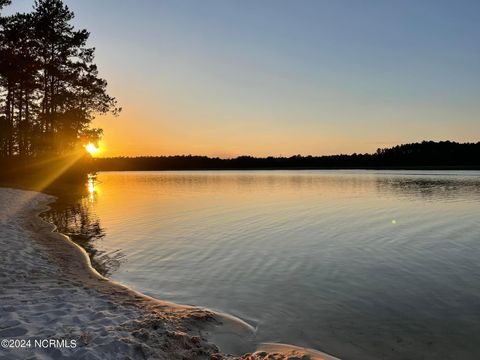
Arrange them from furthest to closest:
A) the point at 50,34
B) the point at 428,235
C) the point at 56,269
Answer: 1. the point at 50,34
2. the point at 428,235
3. the point at 56,269

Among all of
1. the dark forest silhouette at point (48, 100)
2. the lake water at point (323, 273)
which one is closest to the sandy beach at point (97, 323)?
the lake water at point (323, 273)

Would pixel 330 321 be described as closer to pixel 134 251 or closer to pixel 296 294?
pixel 296 294

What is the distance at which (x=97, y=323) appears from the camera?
7688 mm

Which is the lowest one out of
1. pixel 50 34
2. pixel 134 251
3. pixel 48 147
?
pixel 134 251

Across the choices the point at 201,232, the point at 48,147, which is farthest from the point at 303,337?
the point at 48,147

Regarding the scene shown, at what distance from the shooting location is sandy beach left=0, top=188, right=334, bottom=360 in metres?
6.49

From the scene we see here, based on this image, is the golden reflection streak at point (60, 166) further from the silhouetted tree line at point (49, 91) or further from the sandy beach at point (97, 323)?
the sandy beach at point (97, 323)

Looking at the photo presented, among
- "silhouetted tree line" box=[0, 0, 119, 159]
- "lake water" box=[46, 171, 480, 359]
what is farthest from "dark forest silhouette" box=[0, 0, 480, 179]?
"lake water" box=[46, 171, 480, 359]

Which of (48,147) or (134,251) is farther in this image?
(48,147)

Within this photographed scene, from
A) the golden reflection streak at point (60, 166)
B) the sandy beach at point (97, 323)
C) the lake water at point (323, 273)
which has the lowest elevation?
the lake water at point (323, 273)

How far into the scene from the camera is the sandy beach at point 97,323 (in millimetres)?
6488

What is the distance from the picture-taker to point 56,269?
12.6 meters

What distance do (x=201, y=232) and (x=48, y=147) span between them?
37363 mm

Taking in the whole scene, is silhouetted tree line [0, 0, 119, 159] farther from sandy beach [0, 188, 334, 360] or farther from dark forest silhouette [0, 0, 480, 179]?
sandy beach [0, 188, 334, 360]
